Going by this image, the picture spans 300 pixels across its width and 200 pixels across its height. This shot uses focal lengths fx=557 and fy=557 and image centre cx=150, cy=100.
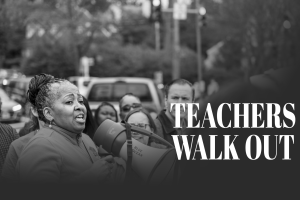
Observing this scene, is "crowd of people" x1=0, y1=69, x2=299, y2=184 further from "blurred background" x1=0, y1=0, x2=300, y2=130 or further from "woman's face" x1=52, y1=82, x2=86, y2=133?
"blurred background" x1=0, y1=0, x2=300, y2=130

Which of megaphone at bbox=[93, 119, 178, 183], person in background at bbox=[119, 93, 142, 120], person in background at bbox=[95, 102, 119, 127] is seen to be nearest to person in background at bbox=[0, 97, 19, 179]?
megaphone at bbox=[93, 119, 178, 183]

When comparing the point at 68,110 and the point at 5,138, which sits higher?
the point at 68,110

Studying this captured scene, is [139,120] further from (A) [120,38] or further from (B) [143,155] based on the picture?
(A) [120,38]

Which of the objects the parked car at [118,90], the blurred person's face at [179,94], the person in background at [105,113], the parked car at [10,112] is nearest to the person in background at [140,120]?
the blurred person's face at [179,94]

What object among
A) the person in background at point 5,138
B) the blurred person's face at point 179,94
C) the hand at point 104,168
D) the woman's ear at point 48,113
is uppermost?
the blurred person's face at point 179,94

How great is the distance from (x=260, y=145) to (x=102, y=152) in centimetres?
117

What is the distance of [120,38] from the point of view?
41281mm

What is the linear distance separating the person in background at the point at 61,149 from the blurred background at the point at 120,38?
1573cm

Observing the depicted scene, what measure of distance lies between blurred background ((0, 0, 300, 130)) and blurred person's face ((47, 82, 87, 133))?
15.8 meters

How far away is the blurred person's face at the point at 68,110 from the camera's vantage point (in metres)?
2.91

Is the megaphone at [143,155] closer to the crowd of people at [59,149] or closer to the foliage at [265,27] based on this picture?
the crowd of people at [59,149]

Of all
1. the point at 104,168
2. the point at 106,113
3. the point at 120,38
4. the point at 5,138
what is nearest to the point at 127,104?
the point at 106,113

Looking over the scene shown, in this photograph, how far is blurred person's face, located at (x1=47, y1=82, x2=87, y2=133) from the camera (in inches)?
114

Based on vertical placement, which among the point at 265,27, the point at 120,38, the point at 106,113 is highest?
the point at 120,38
